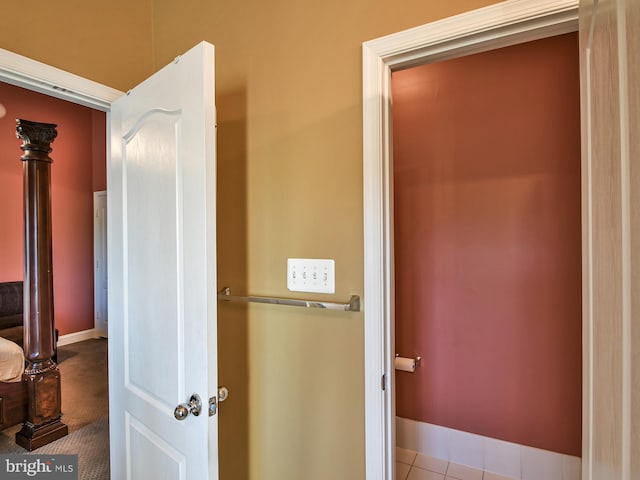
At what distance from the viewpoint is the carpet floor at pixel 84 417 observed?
2221mm

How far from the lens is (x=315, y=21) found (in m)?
1.22

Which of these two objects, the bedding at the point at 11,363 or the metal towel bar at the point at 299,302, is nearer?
the metal towel bar at the point at 299,302

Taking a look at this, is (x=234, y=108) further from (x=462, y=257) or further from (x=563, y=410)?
(x=563, y=410)

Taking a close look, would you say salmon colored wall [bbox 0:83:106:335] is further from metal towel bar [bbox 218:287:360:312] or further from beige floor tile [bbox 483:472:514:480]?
beige floor tile [bbox 483:472:514:480]

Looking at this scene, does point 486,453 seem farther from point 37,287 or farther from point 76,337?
point 76,337

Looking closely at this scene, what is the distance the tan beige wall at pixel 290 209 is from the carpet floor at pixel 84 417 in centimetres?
141

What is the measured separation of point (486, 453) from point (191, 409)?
1.94 m

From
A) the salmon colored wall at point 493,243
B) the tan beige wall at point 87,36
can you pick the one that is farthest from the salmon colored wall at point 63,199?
the salmon colored wall at point 493,243

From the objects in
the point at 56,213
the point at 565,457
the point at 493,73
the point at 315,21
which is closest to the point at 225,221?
the point at 315,21

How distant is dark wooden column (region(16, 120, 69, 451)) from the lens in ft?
7.73

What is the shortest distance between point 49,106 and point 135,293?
14.7 feet

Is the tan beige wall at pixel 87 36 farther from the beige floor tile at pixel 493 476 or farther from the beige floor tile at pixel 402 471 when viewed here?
the beige floor tile at pixel 493 476

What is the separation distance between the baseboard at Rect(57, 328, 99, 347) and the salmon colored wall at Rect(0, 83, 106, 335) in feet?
0.21

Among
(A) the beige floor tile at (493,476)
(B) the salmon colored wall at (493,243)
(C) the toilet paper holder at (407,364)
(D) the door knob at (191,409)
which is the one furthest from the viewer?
(C) the toilet paper holder at (407,364)
